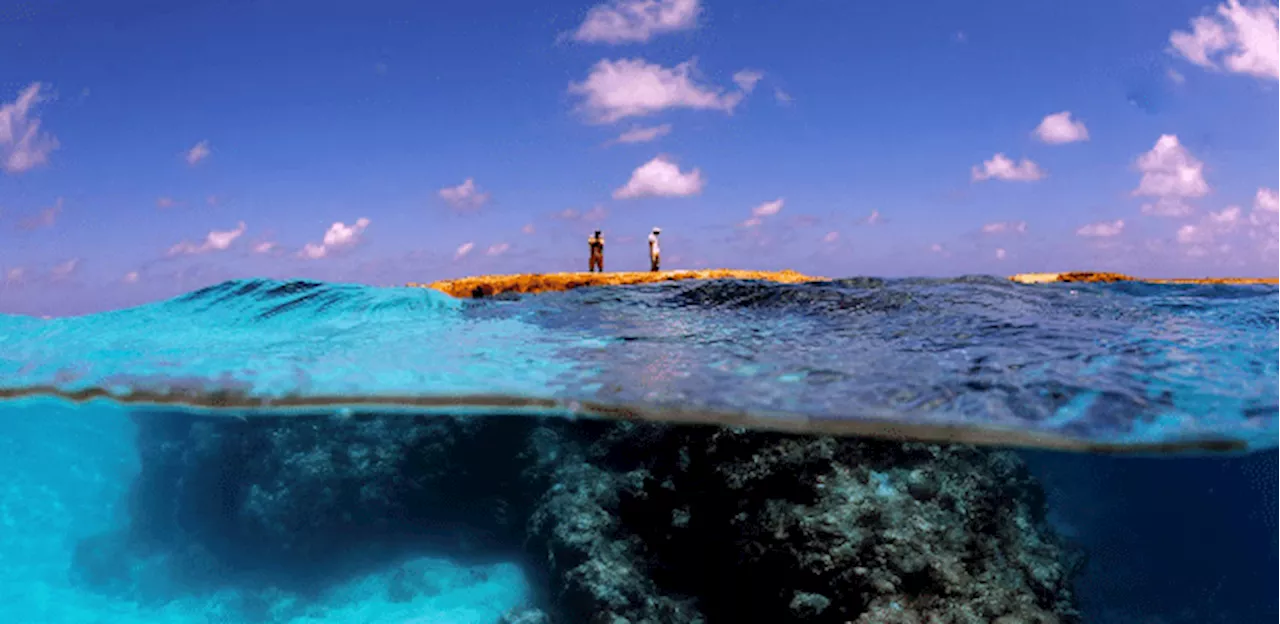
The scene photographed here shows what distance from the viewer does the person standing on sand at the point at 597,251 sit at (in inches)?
851

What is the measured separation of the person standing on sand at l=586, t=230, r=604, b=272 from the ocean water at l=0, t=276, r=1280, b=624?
8939 mm

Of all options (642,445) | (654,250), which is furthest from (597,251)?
(642,445)

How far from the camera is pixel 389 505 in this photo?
1128 centimetres

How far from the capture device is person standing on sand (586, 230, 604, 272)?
2161cm

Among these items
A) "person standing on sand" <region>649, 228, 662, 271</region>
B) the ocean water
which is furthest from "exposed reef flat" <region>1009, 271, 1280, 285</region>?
"person standing on sand" <region>649, 228, 662, 271</region>

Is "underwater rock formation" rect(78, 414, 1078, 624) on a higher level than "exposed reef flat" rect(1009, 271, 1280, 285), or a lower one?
lower

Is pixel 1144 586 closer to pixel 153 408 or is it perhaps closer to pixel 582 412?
pixel 582 412

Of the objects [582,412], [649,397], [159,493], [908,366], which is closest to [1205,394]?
[908,366]

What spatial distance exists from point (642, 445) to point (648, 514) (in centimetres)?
95

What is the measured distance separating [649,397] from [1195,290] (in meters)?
10.4

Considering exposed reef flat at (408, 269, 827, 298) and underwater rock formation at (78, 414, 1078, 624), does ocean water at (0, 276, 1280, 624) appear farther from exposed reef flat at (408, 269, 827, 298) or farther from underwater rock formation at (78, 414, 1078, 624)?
exposed reef flat at (408, 269, 827, 298)

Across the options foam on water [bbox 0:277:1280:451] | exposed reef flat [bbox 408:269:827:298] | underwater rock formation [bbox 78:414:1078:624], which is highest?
exposed reef flat [bbox 408:269:827:298]

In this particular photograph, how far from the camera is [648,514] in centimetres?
796

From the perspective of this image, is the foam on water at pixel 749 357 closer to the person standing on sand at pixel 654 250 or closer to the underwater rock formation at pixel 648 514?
the underwater rock formation at pixel 648 514
